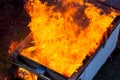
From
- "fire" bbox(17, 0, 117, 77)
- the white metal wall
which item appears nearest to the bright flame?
"fire" bbox(17, 0, 117, 77)

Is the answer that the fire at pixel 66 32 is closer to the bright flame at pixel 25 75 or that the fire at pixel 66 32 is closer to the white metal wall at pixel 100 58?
the white metal wall at pixel 100 58

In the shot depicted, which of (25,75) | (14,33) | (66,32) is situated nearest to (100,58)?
(66,32)

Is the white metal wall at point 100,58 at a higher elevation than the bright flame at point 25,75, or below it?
higher

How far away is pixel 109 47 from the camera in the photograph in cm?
870

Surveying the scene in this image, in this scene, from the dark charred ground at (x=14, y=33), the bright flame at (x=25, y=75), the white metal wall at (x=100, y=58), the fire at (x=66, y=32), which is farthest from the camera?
the dark charred ground at (x=14, y=33)

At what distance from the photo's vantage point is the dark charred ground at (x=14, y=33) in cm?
886

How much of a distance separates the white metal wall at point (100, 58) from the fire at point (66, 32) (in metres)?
0.33

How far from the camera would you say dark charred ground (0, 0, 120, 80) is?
886cm

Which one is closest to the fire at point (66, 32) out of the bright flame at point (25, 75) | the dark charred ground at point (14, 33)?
the bright flame at point (25, 75)

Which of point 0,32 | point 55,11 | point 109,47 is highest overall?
point 55,11

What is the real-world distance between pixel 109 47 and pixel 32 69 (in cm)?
234

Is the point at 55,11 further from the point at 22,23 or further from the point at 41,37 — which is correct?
the point at 22,23

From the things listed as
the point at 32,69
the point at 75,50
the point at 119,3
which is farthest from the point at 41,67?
the point at 119,3

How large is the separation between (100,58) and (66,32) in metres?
1.11
